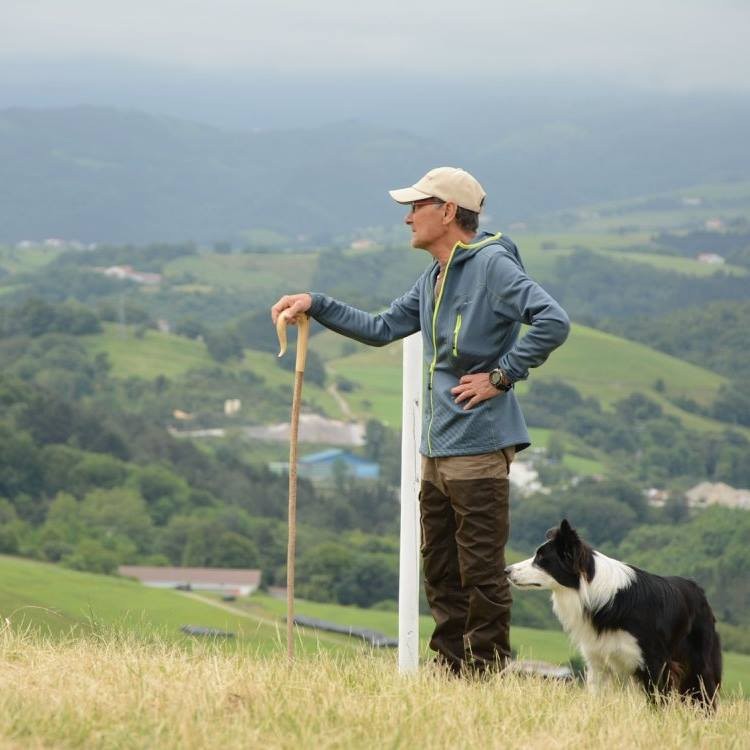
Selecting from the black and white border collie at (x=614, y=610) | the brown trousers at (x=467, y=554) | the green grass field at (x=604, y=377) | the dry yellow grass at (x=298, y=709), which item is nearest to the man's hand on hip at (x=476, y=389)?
the brown trousers at (x=467, y=554)

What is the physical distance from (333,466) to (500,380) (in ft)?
327

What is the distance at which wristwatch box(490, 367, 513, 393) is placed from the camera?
226 inches

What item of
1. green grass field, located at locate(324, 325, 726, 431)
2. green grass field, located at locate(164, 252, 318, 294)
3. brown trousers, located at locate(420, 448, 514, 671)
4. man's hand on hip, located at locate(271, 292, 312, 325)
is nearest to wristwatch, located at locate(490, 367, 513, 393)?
brown trousers, located at locate(420, 448, 514, 671)

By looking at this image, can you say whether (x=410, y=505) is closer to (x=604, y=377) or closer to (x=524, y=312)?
(x=524, y=312)

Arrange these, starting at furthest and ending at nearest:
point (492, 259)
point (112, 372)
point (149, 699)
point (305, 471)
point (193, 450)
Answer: point (112, 372) < point (305, 471) < point (193, 450) < point (492, 259) < point (149, 699)

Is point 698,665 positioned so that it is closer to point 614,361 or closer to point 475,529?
point 475,529

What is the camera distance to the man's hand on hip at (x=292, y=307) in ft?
19.8

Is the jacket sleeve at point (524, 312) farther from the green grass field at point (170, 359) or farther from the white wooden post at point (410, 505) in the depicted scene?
the green grass field at point (170, 359)

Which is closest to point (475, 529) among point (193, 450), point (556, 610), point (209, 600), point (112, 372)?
point (556, 610)

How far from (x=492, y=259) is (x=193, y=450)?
3572 inches

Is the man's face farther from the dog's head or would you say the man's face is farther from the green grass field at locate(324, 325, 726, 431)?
the green grass field at locate(324, 325, 726, 431)

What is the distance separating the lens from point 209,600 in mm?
61719

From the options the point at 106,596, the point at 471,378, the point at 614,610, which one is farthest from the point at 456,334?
the point at 106,596

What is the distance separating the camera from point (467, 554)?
599 cm
